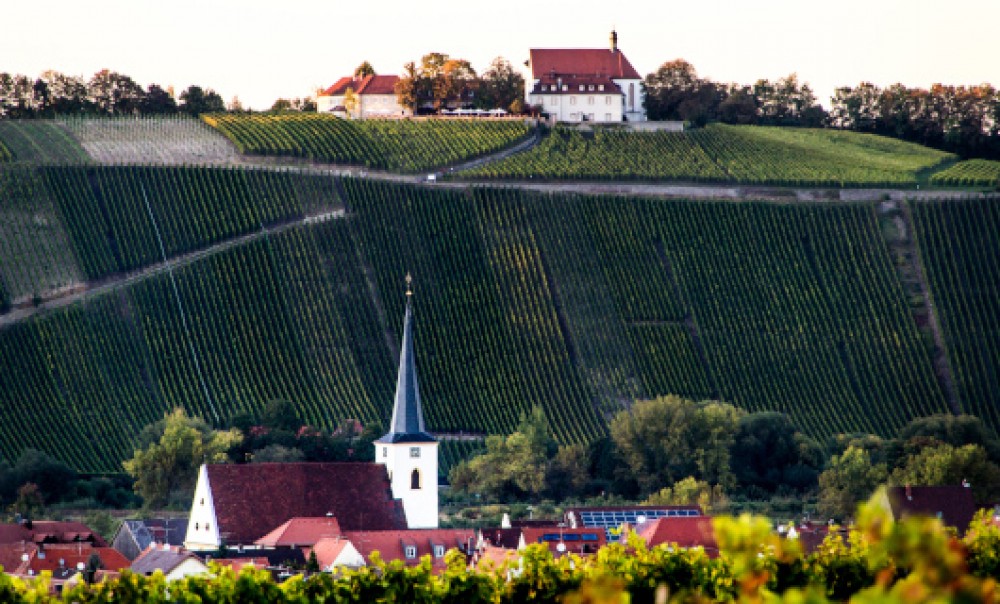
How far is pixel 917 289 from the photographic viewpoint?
104 meters

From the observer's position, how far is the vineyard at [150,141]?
105 meters

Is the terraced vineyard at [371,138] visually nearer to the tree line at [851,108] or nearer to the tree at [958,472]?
the tree line at [851,108]

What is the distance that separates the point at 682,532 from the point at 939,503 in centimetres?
1255

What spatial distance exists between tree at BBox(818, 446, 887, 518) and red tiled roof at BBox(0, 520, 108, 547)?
27.4m

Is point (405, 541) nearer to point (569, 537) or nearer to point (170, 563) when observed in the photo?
point (569, 537)

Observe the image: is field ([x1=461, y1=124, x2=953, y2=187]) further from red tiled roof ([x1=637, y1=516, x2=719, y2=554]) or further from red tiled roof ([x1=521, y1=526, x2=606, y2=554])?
red tiled roof ([x1=637, y1=516, x2=719, y2=554])

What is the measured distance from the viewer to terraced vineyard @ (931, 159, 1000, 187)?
11535 cm

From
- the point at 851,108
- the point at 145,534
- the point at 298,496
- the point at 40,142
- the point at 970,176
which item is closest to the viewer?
the point at 145,534

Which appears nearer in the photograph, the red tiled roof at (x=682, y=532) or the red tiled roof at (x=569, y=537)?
the red tiled roof at (x=682, y=532)

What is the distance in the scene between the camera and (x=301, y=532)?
59219mm

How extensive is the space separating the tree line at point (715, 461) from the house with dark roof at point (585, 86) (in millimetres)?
41999

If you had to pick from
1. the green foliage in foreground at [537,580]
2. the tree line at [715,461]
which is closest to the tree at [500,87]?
the tree line at [715,461]

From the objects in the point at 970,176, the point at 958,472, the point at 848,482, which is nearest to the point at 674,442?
the point at 848,482

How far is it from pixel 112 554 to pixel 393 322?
141 ft
